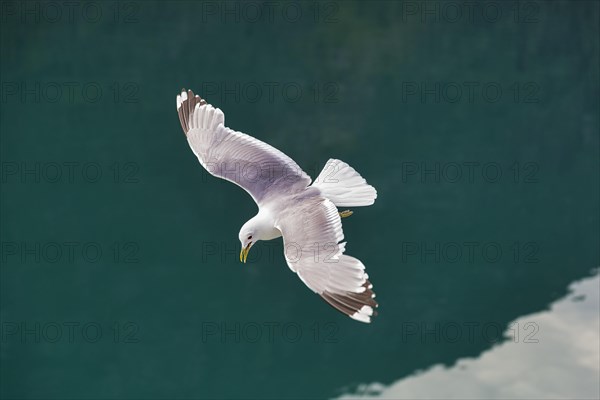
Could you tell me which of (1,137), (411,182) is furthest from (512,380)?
(1,137)

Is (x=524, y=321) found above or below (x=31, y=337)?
above

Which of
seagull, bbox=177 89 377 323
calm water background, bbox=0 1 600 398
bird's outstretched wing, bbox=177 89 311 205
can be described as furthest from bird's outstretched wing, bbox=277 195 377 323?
calm water background, bbox=0 1 600 398

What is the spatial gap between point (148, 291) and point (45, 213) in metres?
0.88

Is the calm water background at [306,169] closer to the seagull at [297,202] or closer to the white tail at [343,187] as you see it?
the seagull at [297,202]

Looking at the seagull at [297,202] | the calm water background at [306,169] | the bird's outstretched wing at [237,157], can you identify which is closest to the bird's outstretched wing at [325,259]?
the seagull at [297,202]

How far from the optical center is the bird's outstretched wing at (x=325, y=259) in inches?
143

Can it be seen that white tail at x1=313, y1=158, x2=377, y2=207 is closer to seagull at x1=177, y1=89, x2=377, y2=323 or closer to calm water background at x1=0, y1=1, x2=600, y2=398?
seagull at x1=177, y1=89, x2=377, y2=323

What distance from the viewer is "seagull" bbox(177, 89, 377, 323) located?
145 inches

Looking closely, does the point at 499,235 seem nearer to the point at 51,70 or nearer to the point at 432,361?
the point at 432,361

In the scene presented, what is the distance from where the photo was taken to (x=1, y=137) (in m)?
7.20

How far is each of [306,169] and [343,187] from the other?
2.57 meters

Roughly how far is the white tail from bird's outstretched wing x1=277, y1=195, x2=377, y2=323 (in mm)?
68

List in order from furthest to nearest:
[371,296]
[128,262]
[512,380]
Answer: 1. [128,262]
2. [512,380]
3. [371,296]

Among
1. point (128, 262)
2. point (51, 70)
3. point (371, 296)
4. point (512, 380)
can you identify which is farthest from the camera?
point (51, 70)
